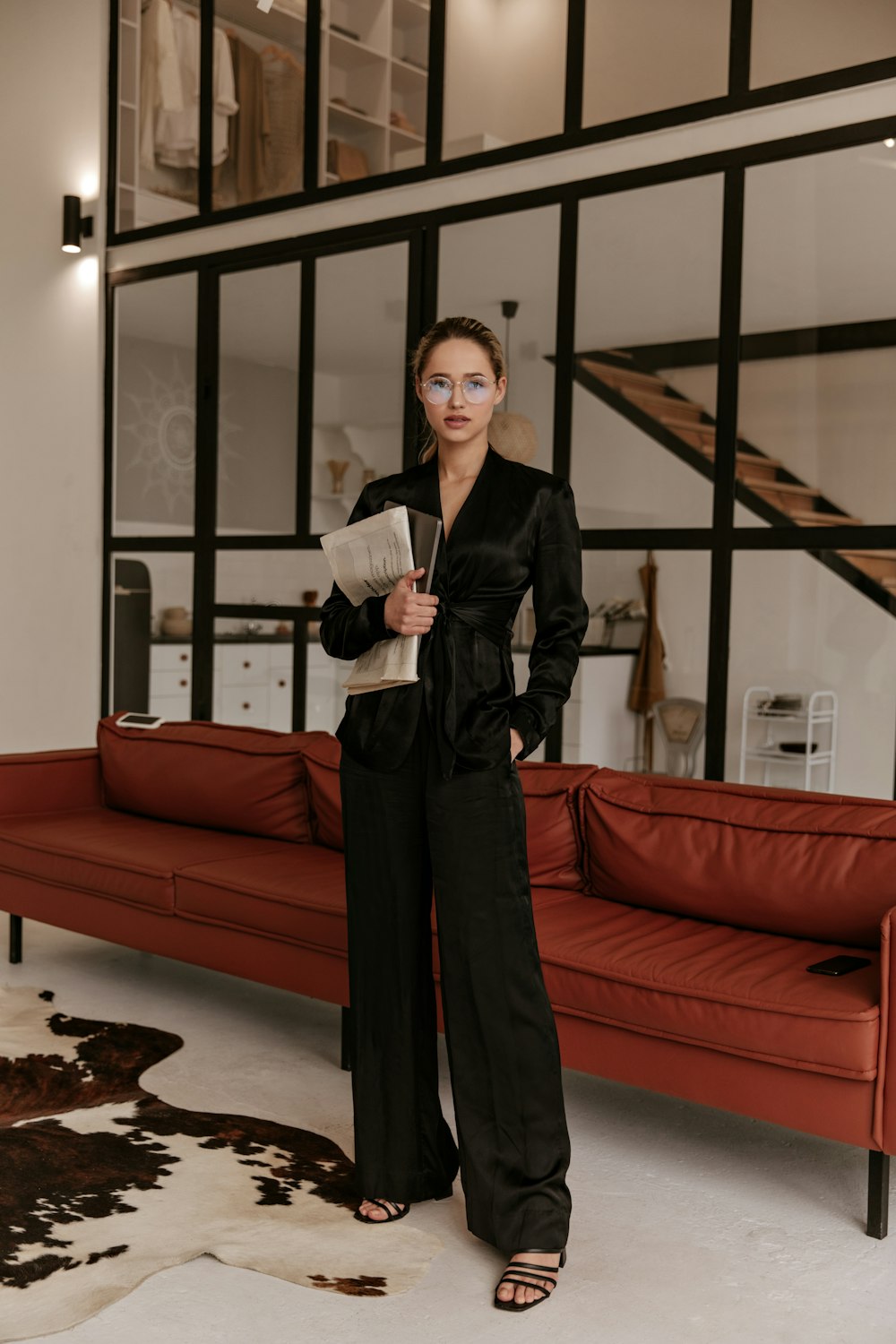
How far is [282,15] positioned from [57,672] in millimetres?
3162

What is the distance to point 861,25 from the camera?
3.84m

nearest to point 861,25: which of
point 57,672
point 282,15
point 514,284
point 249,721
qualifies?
point 514,284

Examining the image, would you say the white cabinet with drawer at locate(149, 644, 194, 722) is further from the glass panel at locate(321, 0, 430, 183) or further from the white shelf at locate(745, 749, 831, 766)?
the white shelf at locate(745, 749, 831, 766)

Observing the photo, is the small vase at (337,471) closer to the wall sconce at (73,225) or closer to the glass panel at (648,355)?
the glass panel at (648,355)

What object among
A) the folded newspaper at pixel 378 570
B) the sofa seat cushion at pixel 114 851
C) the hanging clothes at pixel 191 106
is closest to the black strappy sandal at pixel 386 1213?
the folded newspaper at pixel 378 570

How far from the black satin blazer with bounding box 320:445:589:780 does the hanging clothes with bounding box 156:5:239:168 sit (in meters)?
4.10

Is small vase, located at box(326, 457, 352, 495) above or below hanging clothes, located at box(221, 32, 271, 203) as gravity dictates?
below

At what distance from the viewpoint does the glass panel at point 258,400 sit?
17.9 feet

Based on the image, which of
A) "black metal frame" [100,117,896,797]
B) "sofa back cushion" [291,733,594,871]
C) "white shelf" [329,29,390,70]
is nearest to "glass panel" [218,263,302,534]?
"black metal frame" [100,117,896,797]

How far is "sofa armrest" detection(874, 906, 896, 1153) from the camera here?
90.6 inches

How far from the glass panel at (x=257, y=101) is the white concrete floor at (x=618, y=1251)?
374cm

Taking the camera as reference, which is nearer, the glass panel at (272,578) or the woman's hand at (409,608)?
the woman's hand at (409,608)

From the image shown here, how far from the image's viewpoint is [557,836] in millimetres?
3320

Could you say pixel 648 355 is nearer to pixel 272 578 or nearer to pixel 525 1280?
pixel 272 578
